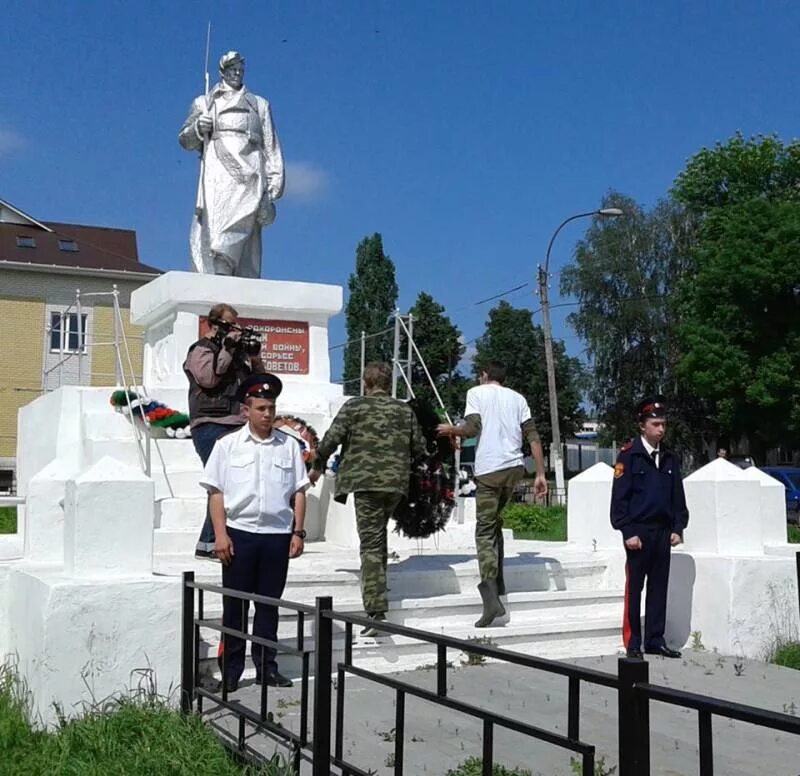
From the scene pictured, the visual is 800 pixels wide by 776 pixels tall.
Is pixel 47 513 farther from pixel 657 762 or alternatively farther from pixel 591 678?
pixel 591 678

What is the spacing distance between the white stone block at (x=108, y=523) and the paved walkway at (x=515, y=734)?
35.3 inches

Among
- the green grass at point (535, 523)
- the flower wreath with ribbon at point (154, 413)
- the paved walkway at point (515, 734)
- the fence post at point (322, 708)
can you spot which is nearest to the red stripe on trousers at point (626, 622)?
the paved walkway at point (515, 734)

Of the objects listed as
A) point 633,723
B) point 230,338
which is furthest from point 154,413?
point 633,723

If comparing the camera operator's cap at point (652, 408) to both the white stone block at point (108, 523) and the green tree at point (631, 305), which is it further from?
the green tree at point (631, 305)

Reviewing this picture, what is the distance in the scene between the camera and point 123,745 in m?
4.49

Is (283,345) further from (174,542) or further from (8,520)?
(8,520)

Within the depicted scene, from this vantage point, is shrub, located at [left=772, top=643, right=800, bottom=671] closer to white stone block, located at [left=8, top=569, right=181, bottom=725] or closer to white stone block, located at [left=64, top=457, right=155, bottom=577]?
white stone block, located at [left=8, top=569, right=181, bottom=725]

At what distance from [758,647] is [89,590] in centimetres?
440

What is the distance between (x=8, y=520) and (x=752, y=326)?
25.9m

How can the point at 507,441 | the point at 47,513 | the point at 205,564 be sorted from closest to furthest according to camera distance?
the point at 47,513
the point at 507,441
the point at 205,564

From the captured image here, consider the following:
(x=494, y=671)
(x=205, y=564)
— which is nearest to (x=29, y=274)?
(x=205, y=564)

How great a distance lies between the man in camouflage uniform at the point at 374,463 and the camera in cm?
631

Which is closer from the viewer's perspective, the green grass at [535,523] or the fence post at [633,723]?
the fence post at [633,723]

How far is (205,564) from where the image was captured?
24.1 ft
